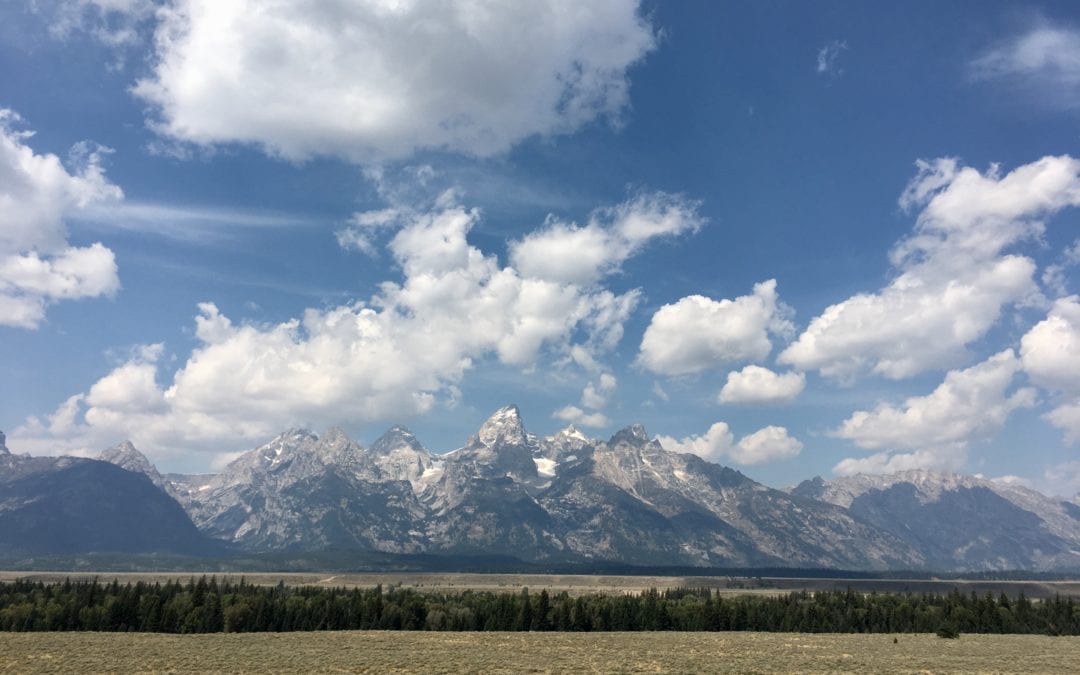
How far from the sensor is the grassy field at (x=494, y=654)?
190ft

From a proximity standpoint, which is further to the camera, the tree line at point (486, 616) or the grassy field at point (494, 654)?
the tree line at point (486, 616)

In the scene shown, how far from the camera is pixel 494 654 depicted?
221 ft

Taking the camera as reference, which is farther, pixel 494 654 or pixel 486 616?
pixel 486 616

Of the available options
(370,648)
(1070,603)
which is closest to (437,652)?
(370,648)

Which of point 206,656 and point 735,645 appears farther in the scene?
point 735,645

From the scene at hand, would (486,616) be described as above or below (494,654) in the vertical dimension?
below

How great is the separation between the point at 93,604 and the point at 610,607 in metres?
123

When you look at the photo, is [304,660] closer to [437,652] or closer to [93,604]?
[437,652]

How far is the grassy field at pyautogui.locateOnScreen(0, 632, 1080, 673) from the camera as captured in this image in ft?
190

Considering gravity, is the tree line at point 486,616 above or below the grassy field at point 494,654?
A: below

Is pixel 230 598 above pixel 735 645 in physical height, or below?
below

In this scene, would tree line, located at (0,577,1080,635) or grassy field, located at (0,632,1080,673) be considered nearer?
grassy field, located at (0,632,1080,673)

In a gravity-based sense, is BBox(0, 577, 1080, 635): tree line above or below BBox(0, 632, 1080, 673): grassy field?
below

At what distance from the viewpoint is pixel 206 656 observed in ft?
213
